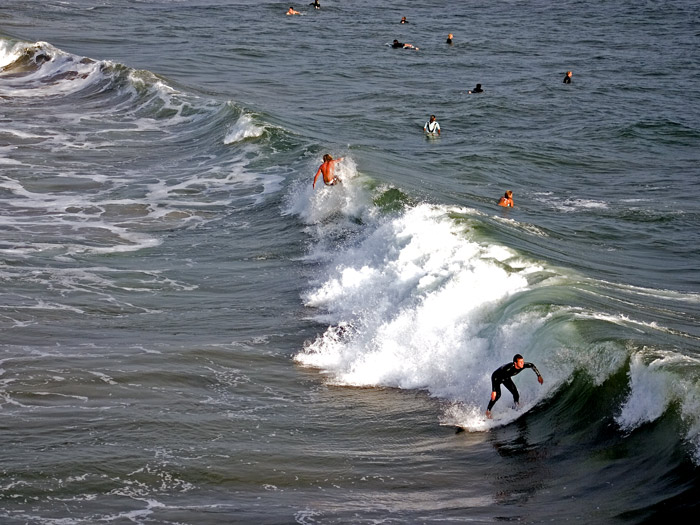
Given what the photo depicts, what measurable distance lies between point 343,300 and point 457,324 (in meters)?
2.78

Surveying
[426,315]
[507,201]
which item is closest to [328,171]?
[507,201]

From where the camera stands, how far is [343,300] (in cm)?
→ 1803

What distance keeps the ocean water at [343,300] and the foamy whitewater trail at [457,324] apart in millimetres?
51

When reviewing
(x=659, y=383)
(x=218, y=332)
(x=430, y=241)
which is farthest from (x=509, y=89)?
(x=659, y=383)

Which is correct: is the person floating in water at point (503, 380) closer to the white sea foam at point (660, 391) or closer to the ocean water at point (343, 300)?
the ocean water at point (343, 300)

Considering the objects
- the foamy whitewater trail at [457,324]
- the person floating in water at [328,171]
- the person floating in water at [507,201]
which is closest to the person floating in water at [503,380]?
the foamy whitewater trail at [457,324]

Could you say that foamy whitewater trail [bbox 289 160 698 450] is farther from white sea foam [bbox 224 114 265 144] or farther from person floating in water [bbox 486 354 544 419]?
white sea foam [bbox 224 114 265 144]

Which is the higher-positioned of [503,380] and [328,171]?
[328,171]

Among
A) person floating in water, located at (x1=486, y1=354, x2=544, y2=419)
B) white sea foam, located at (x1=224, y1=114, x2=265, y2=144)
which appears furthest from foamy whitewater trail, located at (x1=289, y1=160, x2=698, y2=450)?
white sea foam, located at (x1=224, y1=114, x2=265, y2=144)

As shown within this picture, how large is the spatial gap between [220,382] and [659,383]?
599cm

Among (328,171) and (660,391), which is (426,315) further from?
(328,171)

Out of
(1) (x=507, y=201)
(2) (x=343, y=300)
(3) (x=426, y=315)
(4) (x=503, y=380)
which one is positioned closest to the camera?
(4) (x=503, y=380)

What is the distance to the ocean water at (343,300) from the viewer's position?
11.1 meters

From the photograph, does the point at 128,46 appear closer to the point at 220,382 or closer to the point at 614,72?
the point at 614,72
